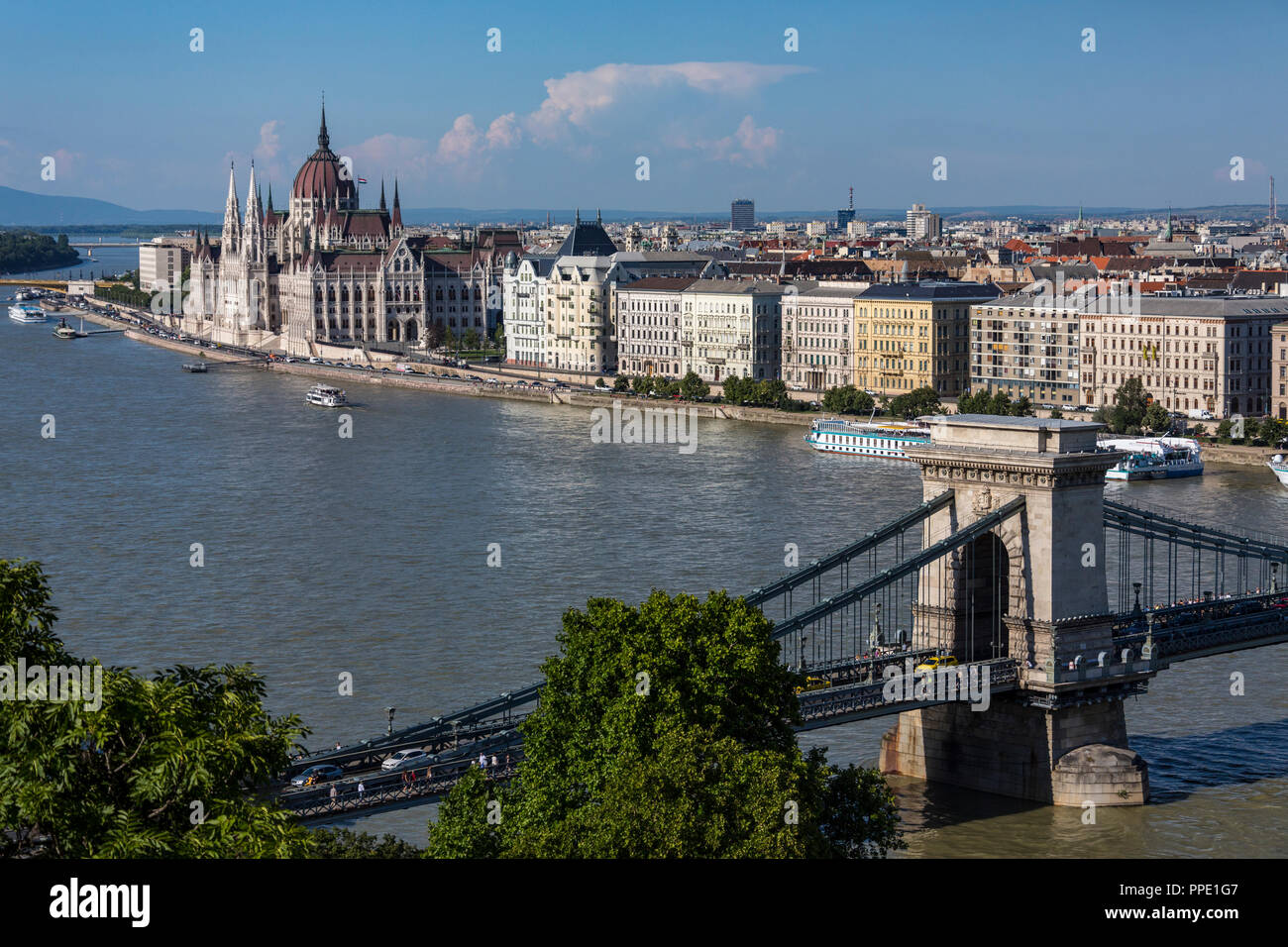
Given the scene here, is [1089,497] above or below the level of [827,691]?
above

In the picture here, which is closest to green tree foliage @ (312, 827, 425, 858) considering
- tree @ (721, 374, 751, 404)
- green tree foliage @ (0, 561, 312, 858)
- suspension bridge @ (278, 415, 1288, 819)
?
green tree foliage @ (0, 561, 312, 858)

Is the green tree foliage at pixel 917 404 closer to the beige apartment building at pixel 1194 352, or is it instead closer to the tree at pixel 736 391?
the beige apartment building at pixel 1194 352

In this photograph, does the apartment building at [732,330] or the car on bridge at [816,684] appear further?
the apartment building at [732,330]

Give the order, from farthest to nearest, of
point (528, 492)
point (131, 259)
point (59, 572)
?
Answer: point (131, 259), point (528, 492), point (59, 572)

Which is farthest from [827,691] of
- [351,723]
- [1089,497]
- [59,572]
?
[59,572]

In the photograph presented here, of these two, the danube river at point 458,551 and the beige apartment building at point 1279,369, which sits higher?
the beige apartment building at point 1279,369

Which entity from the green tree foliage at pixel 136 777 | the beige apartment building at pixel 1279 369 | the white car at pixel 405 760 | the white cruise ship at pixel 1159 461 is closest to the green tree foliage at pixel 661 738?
the white car at pixel 405 760

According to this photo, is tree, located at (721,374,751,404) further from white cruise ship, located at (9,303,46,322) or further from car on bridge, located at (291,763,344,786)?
white cruise ship, located at (9,303,46,322)
